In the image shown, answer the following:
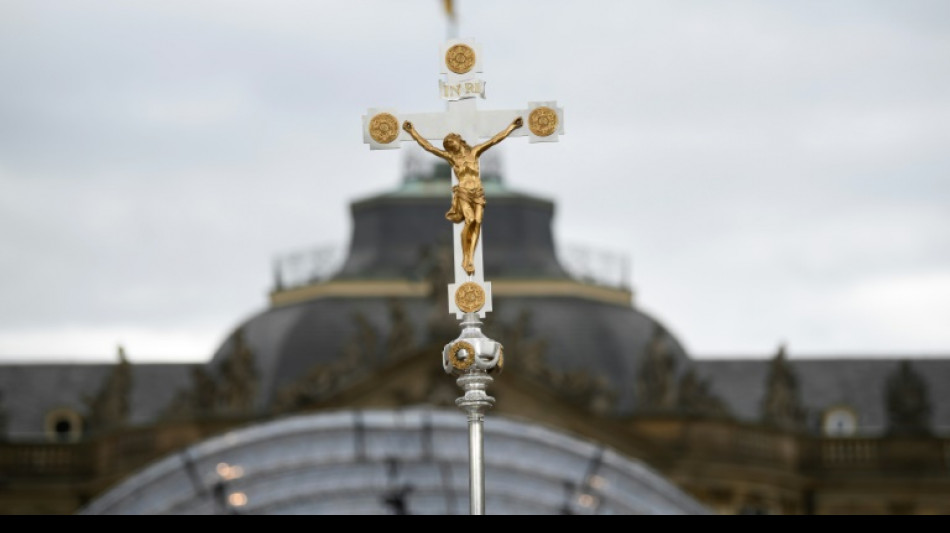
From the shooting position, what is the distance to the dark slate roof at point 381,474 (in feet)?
177

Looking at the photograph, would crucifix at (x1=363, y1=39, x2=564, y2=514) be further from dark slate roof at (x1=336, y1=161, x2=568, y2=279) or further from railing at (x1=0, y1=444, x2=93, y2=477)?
dark slate roof at (x1=336, y1=161, x2=568, y2=279)

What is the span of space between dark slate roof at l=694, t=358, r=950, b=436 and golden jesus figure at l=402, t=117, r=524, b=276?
307 ft

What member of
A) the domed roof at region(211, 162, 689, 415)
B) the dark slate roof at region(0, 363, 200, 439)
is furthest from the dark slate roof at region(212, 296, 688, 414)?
the dark slate roof at region(0, 363, 200, 439)

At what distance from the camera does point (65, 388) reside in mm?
116375

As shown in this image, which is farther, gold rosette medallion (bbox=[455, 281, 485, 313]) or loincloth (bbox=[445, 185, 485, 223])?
loincloth (bbox=[445, 185, 485, 223])

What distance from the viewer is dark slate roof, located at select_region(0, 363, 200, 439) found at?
11319 centimetres

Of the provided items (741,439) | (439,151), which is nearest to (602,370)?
(741,439)

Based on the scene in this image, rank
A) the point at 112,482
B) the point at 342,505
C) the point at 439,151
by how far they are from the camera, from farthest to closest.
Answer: the point at 112,482 < the point at 342,505 < the point at 439,151

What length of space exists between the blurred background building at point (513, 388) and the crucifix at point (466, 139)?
71290mm

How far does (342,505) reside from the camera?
179 feet

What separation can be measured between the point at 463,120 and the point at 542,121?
484 millimetres
